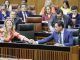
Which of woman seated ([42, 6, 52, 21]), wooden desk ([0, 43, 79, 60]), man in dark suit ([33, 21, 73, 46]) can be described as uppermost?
woman seated ([42, 6, 52, 21])

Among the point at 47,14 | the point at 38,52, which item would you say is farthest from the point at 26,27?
the point at 47,14

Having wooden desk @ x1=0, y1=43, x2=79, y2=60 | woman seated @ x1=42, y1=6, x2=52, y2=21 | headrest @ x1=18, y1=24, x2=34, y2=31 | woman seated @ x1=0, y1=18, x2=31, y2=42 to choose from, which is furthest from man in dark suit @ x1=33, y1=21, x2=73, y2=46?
woman seated @ x1=42, y1=6, x2=52, y2=21

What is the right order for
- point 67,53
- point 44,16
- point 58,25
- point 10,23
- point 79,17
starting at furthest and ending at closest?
point 44,16, point 79,17, point 10,23, point 58,25, point 67,53

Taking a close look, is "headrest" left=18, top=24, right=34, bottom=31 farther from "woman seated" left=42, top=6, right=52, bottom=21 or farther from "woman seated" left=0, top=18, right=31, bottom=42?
"woman seated" left=42, top=6, right=52, bottom=21

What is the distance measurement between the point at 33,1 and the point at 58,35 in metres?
7.88

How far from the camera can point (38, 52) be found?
488 centimetres

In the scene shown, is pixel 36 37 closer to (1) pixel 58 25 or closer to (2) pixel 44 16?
(1) pixel 58 25

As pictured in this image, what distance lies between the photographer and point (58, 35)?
5715mm

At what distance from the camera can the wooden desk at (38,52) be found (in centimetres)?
470

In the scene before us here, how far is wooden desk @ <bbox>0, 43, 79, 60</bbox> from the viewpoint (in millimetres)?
4699

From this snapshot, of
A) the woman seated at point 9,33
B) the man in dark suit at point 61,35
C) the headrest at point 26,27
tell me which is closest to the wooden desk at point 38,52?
the man in dark suit at point 61,35

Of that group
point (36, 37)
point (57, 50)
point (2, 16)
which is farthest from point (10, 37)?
point (2, 16)

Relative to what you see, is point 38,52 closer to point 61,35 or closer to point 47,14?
point 61,35

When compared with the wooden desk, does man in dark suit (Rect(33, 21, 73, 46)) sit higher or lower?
higher
